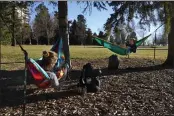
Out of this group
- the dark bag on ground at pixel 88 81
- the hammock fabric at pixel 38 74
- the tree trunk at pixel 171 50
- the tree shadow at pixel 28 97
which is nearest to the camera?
the hammock fabric at pixel 38 74

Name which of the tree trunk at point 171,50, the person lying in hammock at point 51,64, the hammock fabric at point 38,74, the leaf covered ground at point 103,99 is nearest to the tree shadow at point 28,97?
the leaf covered ground at point 103,99

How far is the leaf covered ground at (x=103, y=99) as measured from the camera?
6488 millimetres

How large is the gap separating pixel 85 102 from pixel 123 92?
1365 mm

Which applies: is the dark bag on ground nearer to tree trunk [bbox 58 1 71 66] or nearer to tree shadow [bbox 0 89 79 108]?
tree shadow [bbox 0 89 79 108]

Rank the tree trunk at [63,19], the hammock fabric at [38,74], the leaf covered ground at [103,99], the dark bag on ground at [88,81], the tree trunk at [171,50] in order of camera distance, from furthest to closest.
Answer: the tree trunk at [171,50]
the tree trunk at [63,19]
the dark bag on ground at [88,81]
the hammock fabric at [38,74]
the leaf covered ground at [103,99]

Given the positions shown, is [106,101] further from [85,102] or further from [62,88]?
[62,88]

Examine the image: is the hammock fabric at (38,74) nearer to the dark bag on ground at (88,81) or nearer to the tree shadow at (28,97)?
the tree shadow at (28,97)

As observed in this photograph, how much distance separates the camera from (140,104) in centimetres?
704

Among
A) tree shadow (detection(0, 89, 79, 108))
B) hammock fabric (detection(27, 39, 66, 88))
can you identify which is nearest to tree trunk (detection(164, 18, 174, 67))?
tree shadow (detection(0, 89, 79, 108))

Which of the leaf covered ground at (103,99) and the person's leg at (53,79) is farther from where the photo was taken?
the person's leg at (53,79)

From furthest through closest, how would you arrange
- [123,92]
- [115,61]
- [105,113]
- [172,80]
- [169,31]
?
[169,31] → [115,61] → [172,80] → [123,92] → [105,113]

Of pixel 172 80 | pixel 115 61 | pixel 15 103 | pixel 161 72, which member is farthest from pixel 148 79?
pixel 15 103

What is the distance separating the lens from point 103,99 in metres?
7.36

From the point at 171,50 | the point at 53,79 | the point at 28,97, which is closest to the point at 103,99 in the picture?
the point at 53,79
